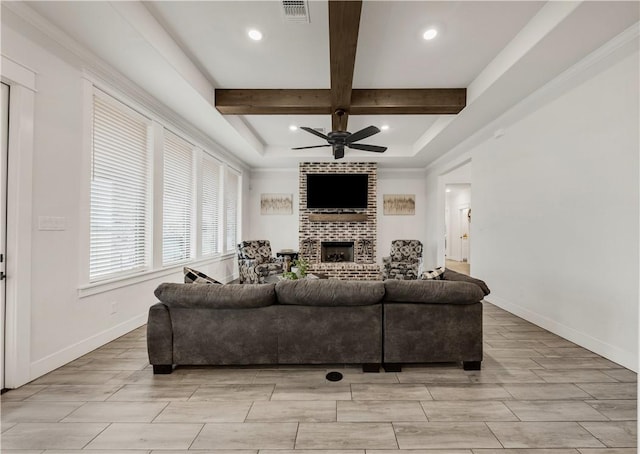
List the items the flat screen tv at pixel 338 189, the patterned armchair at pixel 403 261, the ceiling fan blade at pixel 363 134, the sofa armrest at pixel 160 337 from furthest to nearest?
1. the flat screen tv at pixel 338 189
2. the patterned armchair at pixel 403 261
3. the ceiling fan blade at pixel 363 134
4. the sofa armrest at pixel 160 337

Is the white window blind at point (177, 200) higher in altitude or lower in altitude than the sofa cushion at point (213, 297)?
higher

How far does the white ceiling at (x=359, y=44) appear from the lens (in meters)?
2.47

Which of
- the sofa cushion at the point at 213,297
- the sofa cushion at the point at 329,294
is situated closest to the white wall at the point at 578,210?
the sofa cushion at the point at 329,294

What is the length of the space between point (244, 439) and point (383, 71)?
380 cm

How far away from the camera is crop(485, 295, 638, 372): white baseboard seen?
2629mm

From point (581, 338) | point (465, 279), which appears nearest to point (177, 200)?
point (465, 279)

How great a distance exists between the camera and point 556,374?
2520mm

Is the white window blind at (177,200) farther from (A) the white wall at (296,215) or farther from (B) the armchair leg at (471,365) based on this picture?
(B) the armchair leg at (471,365)

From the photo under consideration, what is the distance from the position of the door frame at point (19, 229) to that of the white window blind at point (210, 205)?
126 inches

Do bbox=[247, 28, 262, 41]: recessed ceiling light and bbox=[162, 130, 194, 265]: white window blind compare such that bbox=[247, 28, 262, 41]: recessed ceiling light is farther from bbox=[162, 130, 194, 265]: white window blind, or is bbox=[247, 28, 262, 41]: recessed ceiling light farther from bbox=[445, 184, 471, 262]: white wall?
bbox=[445, 184, 471, 262]: white wall

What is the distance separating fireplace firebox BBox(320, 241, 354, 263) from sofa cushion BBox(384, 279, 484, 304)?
5032mm

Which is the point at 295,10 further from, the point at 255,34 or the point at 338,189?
the point at 338,189

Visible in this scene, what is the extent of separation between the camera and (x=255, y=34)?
293cm

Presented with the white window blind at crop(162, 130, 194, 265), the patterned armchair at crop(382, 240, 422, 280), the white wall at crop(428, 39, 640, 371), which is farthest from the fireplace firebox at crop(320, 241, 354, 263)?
the white wall at crop(428, 39, 640, 371)
